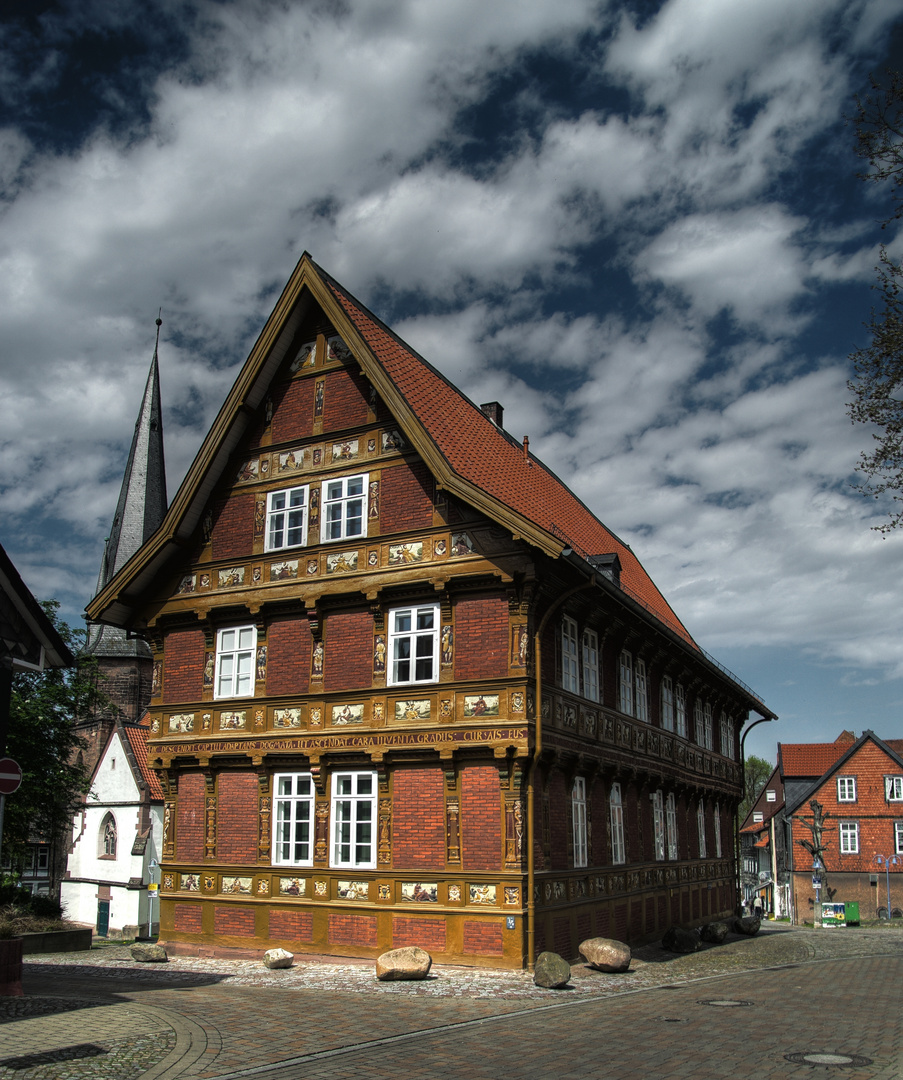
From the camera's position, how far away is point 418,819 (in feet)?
57.8

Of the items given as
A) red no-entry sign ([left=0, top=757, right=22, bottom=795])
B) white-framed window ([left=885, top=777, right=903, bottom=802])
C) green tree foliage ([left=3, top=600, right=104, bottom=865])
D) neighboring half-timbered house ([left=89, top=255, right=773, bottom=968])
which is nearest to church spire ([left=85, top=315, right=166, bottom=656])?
green tree foliage ([left=3, top=600, right=104, bottom=865])

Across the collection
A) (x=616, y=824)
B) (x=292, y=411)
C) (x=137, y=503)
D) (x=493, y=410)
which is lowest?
(x=616, y=824)

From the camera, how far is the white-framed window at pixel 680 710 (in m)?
27.5

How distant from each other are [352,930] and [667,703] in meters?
11.8

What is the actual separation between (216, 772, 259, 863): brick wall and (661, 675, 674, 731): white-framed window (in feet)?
36.8

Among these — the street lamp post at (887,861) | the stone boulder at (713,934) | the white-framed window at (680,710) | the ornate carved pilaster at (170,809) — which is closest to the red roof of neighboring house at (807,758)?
the street lamp post at (887,861)

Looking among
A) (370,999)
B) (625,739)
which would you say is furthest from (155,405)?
(370,999)

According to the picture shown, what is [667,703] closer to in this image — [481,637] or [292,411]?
[481,637]

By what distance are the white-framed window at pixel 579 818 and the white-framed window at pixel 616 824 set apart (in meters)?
1.84

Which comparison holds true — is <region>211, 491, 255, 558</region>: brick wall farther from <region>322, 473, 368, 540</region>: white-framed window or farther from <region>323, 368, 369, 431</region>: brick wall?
<region>323, 368, 369, 431</region>: brick wall

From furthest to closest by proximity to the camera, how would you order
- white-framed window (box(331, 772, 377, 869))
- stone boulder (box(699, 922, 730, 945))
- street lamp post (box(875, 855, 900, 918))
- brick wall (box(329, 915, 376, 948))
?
street lamp post (box(875, 855, 900, 918)) → stone boulder (box(699, 922, 730, 945)) → white-framed window (box(331, 772, 377, 869)) → brick wall (box(329, 915, 376, 948))

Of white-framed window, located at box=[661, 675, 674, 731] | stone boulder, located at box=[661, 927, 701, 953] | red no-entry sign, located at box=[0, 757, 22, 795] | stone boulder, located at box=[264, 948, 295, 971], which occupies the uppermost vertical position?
white-framed window, located at box=[661, 675, 674, 731]

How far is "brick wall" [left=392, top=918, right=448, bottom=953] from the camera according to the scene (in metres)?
17.0

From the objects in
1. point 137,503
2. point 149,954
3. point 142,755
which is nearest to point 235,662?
point 149,954
